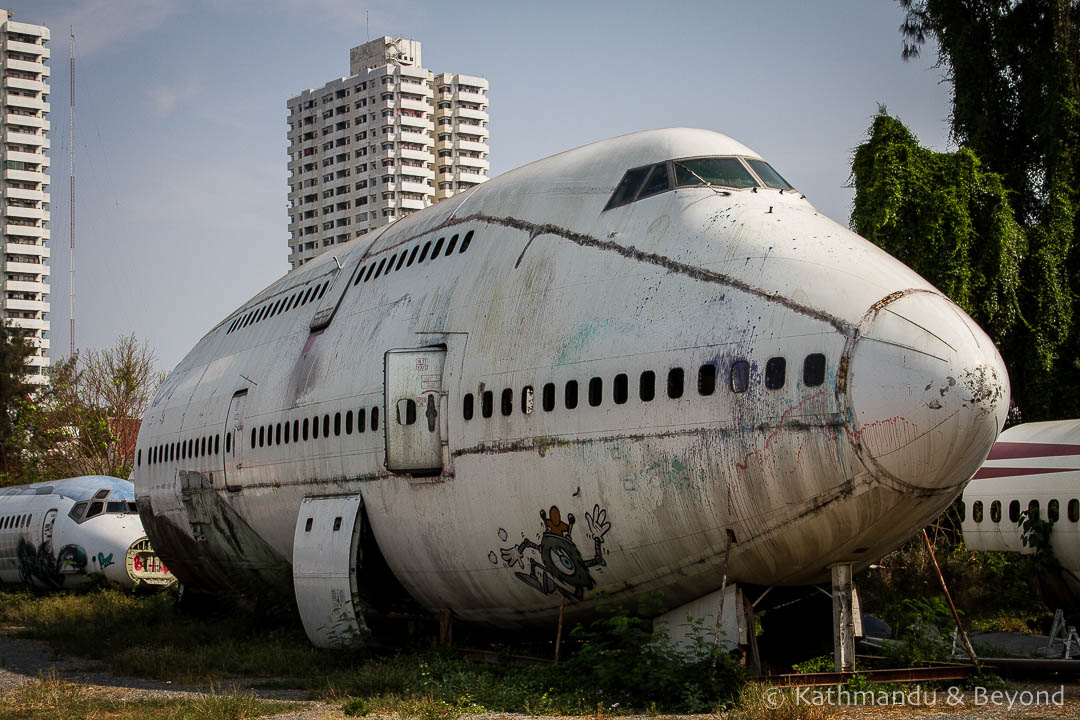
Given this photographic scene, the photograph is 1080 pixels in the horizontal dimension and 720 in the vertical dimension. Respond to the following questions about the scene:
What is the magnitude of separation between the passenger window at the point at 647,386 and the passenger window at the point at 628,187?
2.99 metres

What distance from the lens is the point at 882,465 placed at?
11664 mm

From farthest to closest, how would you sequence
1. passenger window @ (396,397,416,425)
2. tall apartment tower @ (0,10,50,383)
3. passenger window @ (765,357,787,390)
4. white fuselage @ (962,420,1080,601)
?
tall apartment tower @ (0,10,50,383), white fuselage @ (962,420,1080,601), passenger window @ (396,397,416,425), passenger window @ (765,357,787,390)

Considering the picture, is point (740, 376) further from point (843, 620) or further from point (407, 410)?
point (407, 410)

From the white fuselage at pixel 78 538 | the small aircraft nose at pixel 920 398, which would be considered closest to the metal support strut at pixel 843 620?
the small aircraft nose at pixel 920 398

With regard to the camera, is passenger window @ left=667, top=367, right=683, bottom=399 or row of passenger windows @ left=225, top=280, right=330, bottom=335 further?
row of passenger windows @ left=225, top=280, right=330, bottom=335

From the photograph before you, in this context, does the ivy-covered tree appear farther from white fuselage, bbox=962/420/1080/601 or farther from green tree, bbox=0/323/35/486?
green tree, bbox=0/323/35/486

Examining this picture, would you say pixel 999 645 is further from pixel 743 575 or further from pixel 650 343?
pixel 650 343

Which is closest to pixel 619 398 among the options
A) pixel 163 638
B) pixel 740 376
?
pixel 740 376

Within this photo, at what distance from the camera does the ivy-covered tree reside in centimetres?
3303

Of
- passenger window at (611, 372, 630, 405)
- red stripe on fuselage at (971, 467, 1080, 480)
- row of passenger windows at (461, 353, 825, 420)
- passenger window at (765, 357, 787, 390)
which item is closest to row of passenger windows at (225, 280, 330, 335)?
row of passenger windows at (461, 353, 825, 420)

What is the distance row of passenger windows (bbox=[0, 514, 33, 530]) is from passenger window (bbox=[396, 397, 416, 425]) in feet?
82.6

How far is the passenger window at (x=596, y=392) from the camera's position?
1365cm

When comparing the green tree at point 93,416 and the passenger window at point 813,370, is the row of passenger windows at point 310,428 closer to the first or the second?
the passenger window at point 813,370

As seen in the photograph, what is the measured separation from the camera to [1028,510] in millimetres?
21828
